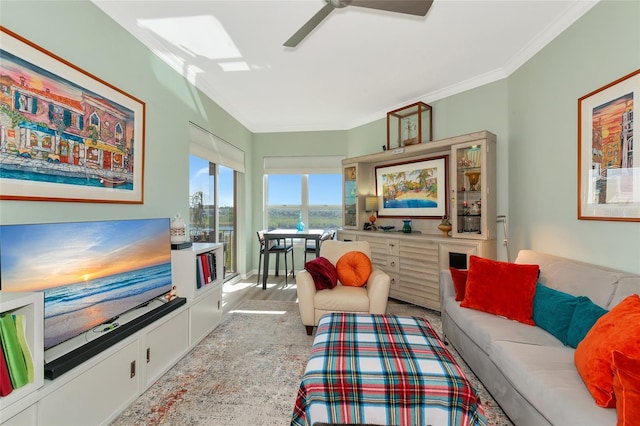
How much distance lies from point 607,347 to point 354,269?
6.69ft

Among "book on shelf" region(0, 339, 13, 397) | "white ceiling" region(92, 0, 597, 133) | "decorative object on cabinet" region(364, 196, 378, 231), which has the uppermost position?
"white ceiling" region(92, 0, 597, 133)

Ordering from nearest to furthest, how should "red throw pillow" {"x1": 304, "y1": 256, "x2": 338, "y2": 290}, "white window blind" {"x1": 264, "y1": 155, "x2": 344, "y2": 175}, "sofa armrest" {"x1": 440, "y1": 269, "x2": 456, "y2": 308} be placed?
"sofa armrest" {"x1": 440, "y1": 269, "x2": 456, "y2": 308}, "red throw pillow" {"x1": 304, "y1": 256, "x2": 338, "y2": 290}, "white window blind" {"x1": 264, "y1": 155, "x2": 344, "y2": 175}

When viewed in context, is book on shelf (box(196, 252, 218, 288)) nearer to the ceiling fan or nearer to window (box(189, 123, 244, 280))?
window (box(189, 123, 244, 280))

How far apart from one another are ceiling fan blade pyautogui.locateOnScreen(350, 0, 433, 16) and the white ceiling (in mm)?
572

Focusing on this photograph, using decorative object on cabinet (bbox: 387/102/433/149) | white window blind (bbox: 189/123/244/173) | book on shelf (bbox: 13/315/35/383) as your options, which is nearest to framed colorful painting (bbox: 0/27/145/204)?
book on shelf (bbox: 13/315/35/383)

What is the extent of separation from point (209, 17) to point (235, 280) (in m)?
3.73

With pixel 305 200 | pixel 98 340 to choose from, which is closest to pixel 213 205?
pixel 305 200

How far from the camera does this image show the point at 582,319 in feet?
5.34

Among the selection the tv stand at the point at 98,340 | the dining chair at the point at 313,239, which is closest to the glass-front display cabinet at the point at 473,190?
the dining chair at the point at 313,239

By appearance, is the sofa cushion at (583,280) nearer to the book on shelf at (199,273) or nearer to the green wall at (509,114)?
the green wall at (509,114)

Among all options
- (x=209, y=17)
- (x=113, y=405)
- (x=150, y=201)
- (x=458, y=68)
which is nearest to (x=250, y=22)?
(x=209, y=17)

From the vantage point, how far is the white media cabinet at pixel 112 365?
1250 mm

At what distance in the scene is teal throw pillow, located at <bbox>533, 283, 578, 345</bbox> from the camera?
1751 millimetres

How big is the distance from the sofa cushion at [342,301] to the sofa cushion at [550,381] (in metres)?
1.17
